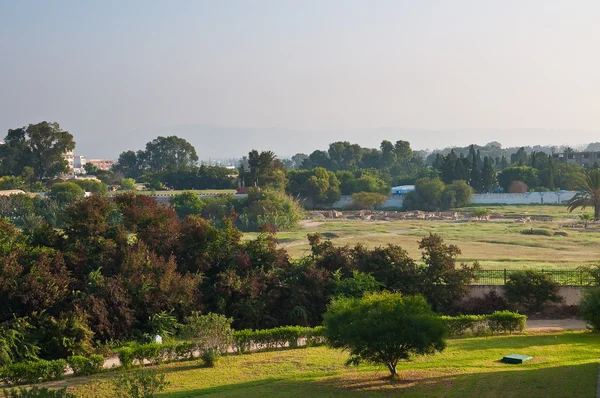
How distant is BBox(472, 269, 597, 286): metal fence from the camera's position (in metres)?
25.1

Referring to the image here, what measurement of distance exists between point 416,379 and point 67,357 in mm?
9395

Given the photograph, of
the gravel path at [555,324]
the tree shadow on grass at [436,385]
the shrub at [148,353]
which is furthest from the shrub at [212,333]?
the gravel path at [555,324]

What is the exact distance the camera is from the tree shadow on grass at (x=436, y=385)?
49.4ft

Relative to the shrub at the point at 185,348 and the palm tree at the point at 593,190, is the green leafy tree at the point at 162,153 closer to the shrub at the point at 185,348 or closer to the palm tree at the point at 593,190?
the palm tree at the point at 593,190

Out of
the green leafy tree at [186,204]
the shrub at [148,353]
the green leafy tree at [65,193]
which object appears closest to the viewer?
the shrub at [148,353]

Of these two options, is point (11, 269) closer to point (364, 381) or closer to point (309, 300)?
point (309, 300)

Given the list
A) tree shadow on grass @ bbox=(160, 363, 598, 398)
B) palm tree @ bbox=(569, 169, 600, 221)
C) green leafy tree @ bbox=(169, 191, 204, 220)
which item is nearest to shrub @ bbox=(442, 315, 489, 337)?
tree shadow on grass @ bbox=(160, 363, 598, 398)

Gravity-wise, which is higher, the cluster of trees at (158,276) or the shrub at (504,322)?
the cluster of trees at (158,276)

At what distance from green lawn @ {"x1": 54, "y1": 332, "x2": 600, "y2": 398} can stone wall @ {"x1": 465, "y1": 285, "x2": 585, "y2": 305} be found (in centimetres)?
442

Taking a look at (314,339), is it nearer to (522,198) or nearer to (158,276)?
(158,276)

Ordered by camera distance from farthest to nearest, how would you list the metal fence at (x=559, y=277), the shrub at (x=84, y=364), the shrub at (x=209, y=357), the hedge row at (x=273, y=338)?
the metal fence at (x=559, y=277)
the hedge row at (x=273, y=338)
the shrub at (x=209, y=357)
the shrub at (x=84, y=364)

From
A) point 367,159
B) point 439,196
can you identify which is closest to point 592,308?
point 439,196

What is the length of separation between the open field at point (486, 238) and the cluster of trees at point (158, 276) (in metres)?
10.7

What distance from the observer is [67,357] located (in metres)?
19.3
